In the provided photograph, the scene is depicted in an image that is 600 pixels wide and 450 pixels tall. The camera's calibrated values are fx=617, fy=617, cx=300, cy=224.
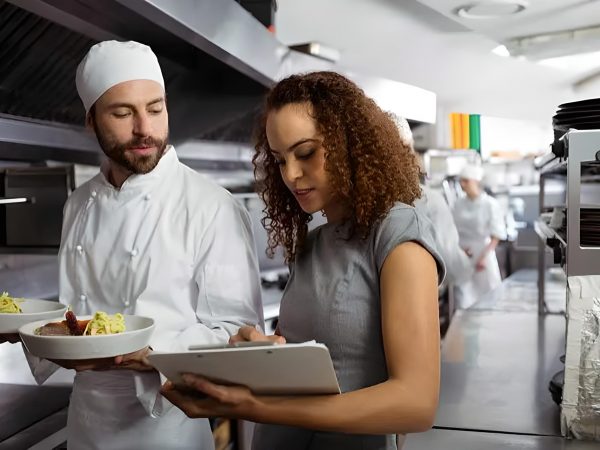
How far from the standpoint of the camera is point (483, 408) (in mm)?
1778

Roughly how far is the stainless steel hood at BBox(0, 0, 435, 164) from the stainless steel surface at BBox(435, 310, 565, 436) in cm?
129

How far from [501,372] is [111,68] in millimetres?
1630

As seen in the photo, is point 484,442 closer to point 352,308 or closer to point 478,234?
point 352,308

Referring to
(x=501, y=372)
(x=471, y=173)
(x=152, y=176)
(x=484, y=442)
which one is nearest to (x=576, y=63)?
(x=471, y=173)

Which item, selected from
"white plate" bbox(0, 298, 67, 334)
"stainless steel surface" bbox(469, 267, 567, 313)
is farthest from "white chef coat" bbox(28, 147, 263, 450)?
"stainless steel surface" bbox(469, 267, 567, 313)

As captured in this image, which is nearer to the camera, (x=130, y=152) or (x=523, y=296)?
(x=130, y=152)

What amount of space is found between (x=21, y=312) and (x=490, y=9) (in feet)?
9.95

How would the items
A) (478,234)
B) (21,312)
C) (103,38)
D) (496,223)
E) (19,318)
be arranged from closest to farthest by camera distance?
(19,318) < (21,312) < (103,38) < (496,223) < (478,234)

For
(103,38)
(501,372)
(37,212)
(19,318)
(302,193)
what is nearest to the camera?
(302,193)

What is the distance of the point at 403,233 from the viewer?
42.4 inches

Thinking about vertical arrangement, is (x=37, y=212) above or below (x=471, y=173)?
below

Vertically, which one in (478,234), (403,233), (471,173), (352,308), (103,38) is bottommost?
(478,234)

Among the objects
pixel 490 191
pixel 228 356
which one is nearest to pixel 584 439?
pixel 228 356

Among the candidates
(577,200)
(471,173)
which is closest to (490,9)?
(577,200)
